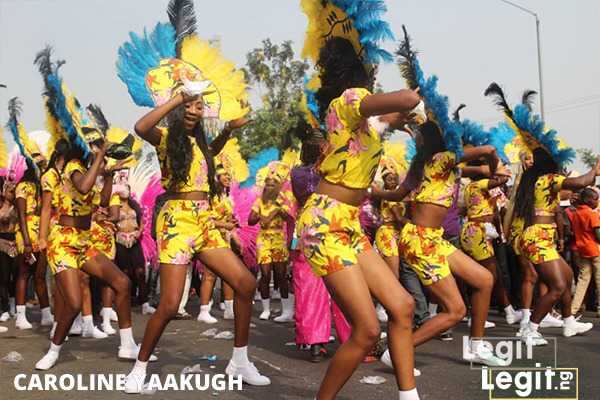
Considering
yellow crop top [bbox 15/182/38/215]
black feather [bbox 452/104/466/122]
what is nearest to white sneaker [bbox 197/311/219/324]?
yellow crop top [bbox 15/182/38/215]

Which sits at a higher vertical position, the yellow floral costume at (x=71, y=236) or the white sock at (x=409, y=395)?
the yellow floral costume at (x=71, y=236)

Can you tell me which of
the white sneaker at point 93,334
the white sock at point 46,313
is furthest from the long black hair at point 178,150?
the white sock at point 46,313

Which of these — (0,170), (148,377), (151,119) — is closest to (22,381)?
(148,377)

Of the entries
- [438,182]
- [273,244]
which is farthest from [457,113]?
[273,244]

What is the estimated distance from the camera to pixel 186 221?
520 cm

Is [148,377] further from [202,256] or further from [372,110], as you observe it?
[372,110]

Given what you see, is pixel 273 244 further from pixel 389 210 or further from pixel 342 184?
pixel 342 184

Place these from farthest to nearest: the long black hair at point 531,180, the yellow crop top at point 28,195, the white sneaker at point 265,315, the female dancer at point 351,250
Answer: the white sneaker at point 265,315 → the yellow crop top at point 28,195 → the long black hair at point 531,180 → the female dancer at point 351,250

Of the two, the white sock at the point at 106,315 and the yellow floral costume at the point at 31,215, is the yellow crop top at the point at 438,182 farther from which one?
the yellow floral costume at the point at 31,215

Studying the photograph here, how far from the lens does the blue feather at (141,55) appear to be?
18.2ft

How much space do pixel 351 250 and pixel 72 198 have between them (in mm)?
3369

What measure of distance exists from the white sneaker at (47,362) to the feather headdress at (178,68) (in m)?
2.25

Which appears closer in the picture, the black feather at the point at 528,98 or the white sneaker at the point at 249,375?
the white sneaker at the point at 249,375

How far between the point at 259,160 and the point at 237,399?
763 centimetres
